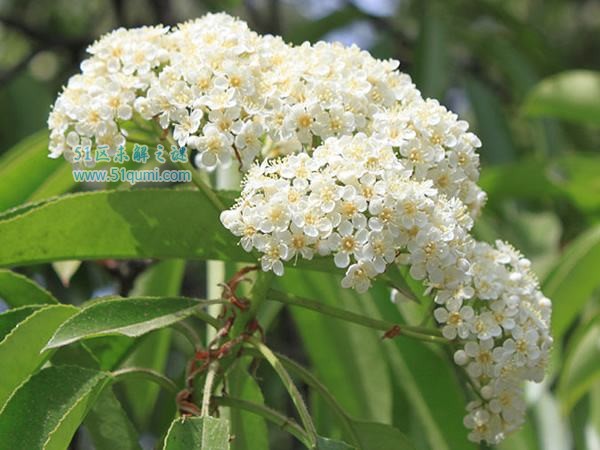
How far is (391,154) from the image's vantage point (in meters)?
1.33

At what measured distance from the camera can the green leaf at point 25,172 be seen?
186 cm

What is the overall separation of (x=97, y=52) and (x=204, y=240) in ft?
1.01

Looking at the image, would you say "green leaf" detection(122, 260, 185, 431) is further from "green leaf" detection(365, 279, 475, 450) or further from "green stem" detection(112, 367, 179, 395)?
"green stem" detection(112, 367, 179, 395)

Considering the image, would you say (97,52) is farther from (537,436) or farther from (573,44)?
(573,44)

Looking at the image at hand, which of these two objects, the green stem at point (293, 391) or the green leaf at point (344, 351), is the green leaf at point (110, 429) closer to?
the green stem at point (293, 391)

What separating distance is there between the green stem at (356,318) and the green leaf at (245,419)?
0.15 m

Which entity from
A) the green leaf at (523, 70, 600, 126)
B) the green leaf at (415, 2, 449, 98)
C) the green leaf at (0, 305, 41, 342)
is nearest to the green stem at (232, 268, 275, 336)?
the green leaf at (0, 305, 41, 342)

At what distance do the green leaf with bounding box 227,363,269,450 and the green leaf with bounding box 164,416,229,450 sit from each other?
0.84ft

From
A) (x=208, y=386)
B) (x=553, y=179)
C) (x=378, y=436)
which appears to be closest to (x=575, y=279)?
(x=553, y=179)

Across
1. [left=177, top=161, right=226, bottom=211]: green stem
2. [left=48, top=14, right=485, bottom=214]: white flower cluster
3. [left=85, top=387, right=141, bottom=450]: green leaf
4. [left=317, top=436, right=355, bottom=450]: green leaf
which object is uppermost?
[left=48, top=14, right=485, bottom=214]: white flower cluster

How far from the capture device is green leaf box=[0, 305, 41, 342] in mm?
1384

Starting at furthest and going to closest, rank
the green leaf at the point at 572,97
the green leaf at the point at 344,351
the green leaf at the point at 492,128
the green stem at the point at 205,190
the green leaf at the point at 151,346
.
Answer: the green leaf at the point at 492,128 → the green leaf at the point at 572,97 → the green leaf at the point at 151,346 → the green leaf at the point at 344,351 → the green stem at the point at 205,190

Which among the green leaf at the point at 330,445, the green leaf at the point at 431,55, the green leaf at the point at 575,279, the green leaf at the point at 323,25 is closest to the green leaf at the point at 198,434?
the green leaf at the point at 330,445

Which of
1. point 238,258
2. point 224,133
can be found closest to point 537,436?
point 238,258
